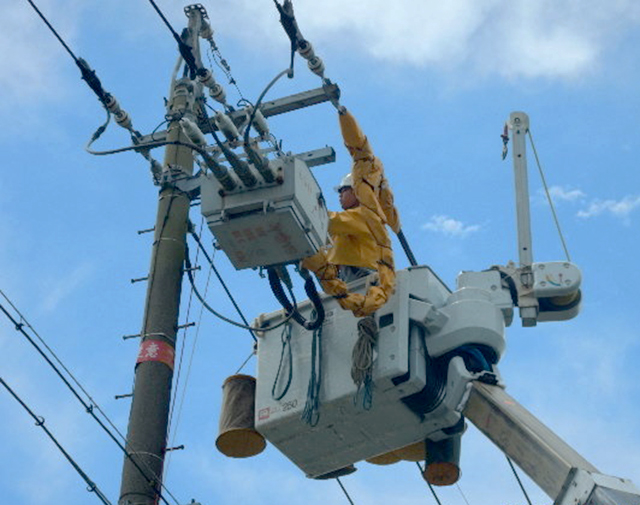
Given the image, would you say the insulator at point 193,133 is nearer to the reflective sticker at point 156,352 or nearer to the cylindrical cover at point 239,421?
the reflective sticker at point 156,352

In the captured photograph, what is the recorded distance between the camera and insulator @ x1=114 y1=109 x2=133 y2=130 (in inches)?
535

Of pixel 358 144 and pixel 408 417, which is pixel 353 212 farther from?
pixel 408 417

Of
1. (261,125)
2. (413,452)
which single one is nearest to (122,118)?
(261,125)

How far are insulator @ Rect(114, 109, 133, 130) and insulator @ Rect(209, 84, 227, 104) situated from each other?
1.07 meters

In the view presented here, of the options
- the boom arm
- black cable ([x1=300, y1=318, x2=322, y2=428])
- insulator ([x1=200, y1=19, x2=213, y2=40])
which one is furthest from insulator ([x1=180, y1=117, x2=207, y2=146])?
insulator ([x1=200, y1=19, x2=213, y2=40])

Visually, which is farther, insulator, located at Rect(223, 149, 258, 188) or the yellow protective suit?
the yellow protective suit

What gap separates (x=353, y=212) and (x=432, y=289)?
1.05m

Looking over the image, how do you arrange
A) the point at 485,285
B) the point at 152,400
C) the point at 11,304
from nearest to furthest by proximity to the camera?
1. the point at 11,304
2. the point at 152,400
3. the point at 485,285

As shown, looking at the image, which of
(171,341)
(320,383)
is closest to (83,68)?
(171,341)

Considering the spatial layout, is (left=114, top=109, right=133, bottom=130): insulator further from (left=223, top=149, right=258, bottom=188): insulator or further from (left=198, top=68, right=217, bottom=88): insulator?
(left=223, top=149, right=258, bottom=188): insulator

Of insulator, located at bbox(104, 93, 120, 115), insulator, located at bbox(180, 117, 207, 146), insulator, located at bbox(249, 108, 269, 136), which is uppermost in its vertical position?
insulator, located at bbox(104, 93, 120, 115)

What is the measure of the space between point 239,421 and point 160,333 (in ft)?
3.59

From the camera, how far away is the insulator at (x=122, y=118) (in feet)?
44.6

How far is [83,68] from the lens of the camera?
42.3ft
